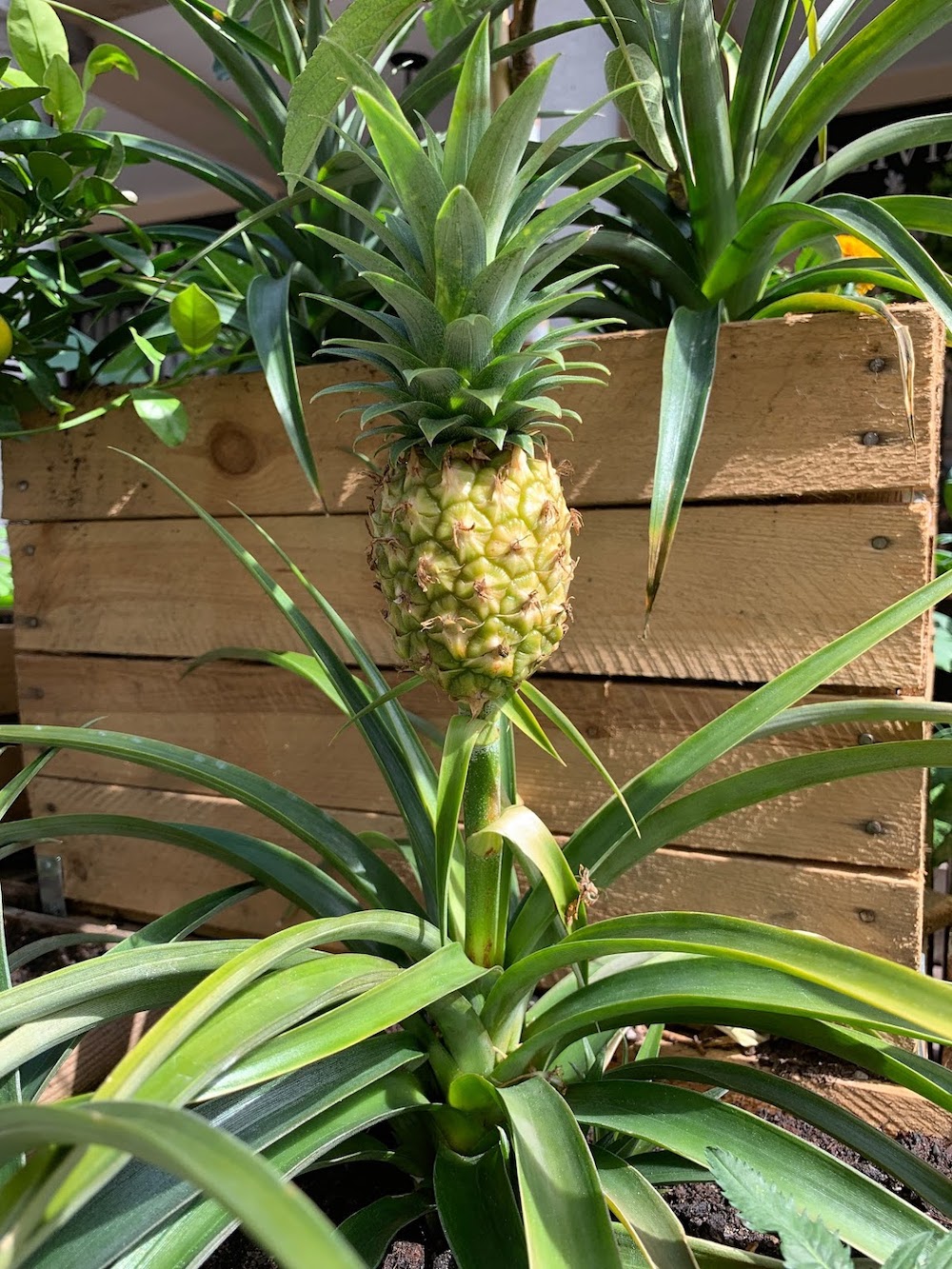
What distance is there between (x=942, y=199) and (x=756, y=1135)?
2.58 ft

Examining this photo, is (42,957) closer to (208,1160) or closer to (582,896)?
(582,896)

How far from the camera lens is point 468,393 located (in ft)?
1.82

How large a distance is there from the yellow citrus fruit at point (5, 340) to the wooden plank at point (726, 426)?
195mm

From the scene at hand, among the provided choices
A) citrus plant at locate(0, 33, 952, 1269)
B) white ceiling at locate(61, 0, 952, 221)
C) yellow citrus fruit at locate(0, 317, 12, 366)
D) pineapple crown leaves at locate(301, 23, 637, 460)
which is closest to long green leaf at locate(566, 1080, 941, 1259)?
citrus plant at locate(0, 33, 952, 1269)

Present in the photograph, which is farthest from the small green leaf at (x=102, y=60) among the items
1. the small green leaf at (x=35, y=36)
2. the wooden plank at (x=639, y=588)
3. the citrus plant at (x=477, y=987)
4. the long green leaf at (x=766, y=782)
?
the long green leaf at (x=766, y=782)

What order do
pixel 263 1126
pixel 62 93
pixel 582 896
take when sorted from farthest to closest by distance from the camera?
pixel 62 93 → pixel 582 896 → pixel 263 1126

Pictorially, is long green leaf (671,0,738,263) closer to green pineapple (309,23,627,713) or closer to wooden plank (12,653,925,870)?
green pineapple (309,23,627,713)

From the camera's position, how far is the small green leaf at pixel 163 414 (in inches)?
36.6

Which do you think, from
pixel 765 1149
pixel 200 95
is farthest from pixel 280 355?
pixel 200 95

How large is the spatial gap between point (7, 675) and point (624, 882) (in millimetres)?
1060

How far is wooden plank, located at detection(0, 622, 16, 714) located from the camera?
1.35m

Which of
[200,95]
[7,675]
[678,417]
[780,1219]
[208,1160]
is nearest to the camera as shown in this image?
[208,1160]

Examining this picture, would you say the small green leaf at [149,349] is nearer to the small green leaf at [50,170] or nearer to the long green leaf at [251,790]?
the small green leaf at [50,170]

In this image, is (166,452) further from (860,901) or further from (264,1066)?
(860,901)
